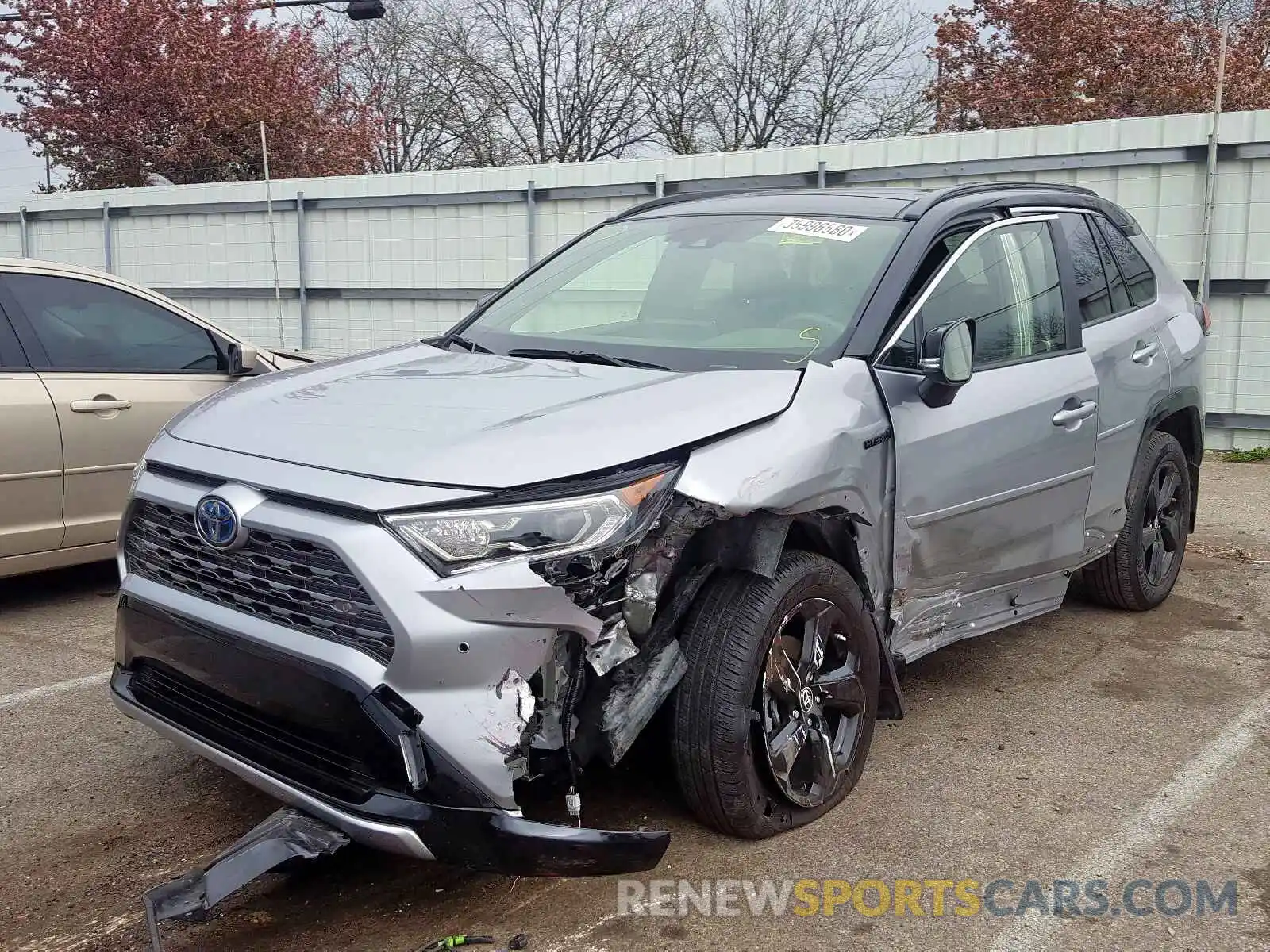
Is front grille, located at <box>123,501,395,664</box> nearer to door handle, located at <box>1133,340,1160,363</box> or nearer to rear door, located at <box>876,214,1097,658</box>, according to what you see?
rear door, located at <box>876,214,1097,658</box>

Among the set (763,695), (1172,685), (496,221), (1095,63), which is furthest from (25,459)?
(1095,63)

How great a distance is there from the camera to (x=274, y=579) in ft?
Result: 8.68

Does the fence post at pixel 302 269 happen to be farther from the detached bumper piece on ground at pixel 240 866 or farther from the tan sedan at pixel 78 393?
the detached bumper piece on ground at pixel 240 866

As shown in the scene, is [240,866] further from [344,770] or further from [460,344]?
[460,344]

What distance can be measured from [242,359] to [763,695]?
11.7 ft

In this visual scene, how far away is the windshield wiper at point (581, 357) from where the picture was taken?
3.39 m

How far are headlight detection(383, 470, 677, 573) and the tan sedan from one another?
3.30 metres

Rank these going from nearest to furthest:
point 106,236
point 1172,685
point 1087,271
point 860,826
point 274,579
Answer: point 274,579
point 860,826
point 1172,685
point 1087,271
point 106,236

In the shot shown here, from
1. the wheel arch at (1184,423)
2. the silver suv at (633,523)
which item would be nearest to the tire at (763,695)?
the silver suv at (633,523)

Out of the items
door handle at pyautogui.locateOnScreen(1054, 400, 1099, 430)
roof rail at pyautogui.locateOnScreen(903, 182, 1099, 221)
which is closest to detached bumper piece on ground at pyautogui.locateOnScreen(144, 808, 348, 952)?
roof rail at pyautogui.locateOnScreen(903, 182, 1099, 221)

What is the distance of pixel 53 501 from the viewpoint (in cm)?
515

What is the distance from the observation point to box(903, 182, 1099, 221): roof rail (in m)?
3.94

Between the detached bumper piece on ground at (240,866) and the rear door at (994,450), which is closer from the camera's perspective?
the detached bumper piece on ground at (240,866)

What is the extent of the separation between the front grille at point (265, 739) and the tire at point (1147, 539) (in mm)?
3521
